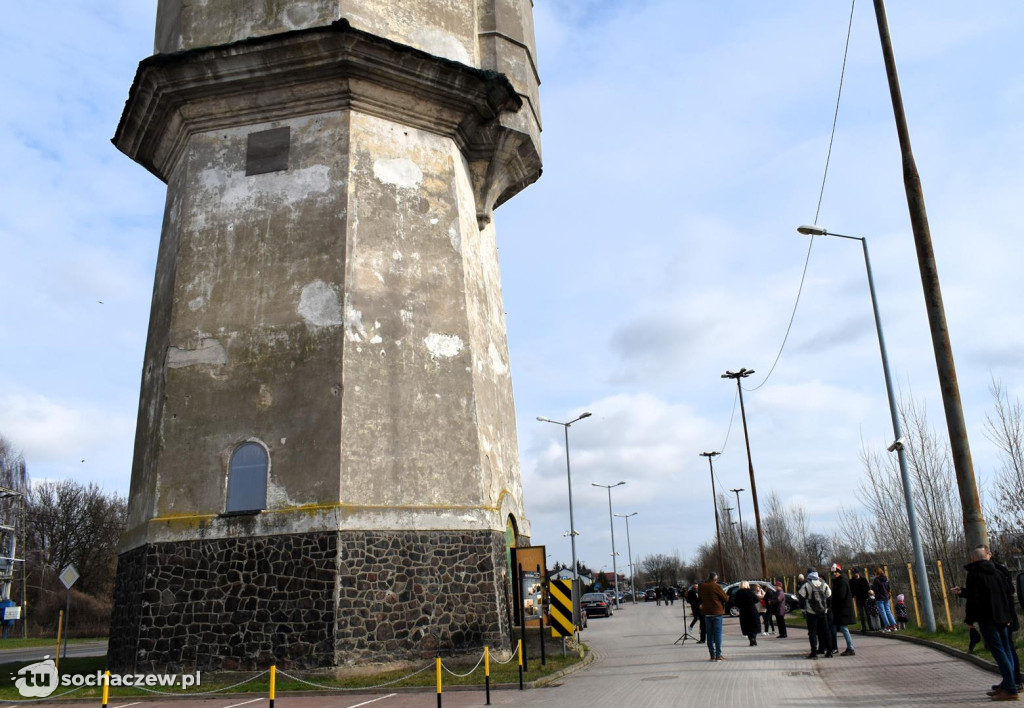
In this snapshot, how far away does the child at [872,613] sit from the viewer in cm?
1952

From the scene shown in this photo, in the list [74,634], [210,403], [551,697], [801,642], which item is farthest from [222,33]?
[74,634]

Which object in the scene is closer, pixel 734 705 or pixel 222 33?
pixel 734 705

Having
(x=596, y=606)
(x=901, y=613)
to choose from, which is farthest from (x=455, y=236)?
(x=596, y=606)

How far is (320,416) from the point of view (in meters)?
15.3

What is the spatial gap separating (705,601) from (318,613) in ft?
24.2

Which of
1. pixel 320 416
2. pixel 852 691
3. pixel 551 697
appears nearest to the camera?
pixel 852 691

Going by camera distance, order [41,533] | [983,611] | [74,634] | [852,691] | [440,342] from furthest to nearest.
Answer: [41,533] < [74,634] < [440,342] < [852,691] < [983,611]

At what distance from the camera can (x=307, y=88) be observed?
683 inches

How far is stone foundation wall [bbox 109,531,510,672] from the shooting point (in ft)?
46.8

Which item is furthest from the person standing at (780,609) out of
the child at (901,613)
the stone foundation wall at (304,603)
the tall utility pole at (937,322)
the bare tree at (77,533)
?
the bare tree at (77,533)

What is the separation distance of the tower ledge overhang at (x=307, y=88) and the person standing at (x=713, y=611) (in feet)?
37.1

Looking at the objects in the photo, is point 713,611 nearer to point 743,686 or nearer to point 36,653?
point 743,686

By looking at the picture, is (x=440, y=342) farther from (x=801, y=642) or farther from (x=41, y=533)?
(x=41, y=533)

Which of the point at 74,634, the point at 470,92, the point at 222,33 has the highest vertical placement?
the point at 222,33
